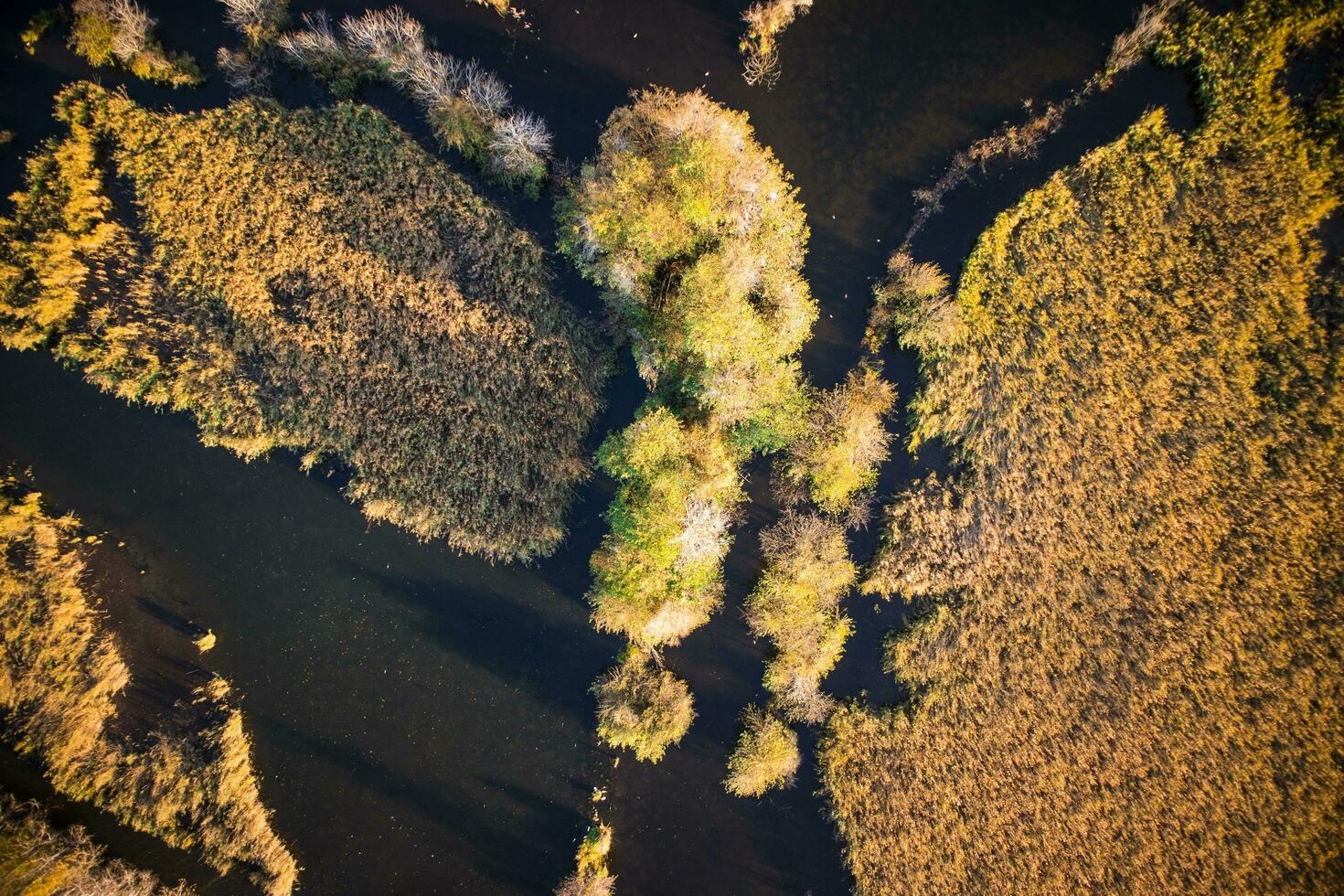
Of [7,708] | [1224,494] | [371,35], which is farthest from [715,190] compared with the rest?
[7,708]

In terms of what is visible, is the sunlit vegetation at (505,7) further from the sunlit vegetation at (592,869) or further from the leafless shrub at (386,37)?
the sunlit vegetation at (592,869)

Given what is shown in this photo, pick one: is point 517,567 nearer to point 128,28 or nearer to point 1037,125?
point 128,28

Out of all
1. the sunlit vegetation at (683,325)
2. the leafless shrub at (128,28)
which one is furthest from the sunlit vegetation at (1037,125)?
the leafless shrub at (128,28)

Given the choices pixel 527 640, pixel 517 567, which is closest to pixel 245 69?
pixel 517 567

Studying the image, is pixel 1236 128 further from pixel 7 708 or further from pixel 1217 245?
pixel 7 708

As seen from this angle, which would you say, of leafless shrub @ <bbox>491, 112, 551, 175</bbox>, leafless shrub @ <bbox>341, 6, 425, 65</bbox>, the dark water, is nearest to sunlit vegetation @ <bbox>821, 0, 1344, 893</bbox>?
the dark water

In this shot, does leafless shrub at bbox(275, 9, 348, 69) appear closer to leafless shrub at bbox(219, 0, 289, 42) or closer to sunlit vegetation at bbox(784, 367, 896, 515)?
leafless shrub at bbox(219, 0, 289, 42)

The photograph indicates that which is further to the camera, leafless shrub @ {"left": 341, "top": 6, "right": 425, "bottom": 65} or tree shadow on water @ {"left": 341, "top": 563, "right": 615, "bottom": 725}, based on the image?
tree shadow on water @ {"left": 341, "top": 563, "right": 615, "bottom": 725}

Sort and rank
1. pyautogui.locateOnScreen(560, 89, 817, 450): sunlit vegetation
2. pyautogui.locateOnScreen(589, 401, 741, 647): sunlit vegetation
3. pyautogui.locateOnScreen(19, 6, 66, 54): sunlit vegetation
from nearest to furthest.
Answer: pyautogui.locateOnScreen(560, 89, 817, 450): sunlit vegetation, pyautogui.locateOnScreen(589, 401, 741, 647): sunlit vegetation, pyautogui.locateOnScreen(19, 6, 66, 54): sunlit vegetation
